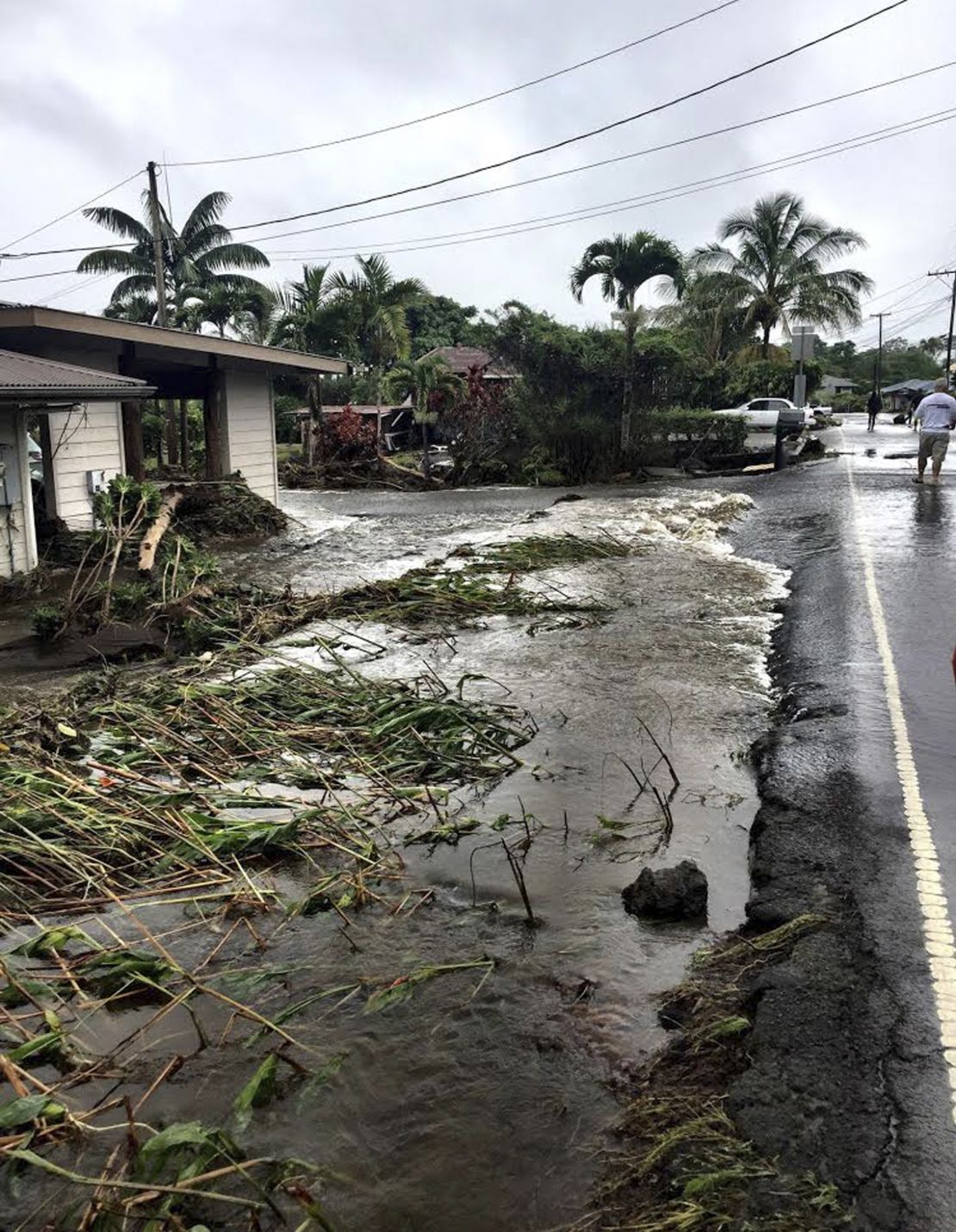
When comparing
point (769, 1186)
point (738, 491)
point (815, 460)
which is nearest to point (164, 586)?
point (769, 1186)

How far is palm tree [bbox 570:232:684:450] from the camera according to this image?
24.3 metres

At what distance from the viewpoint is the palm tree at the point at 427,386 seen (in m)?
26.8

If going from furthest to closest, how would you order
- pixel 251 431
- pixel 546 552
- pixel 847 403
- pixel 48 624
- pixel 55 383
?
pixel 847 403 < pixel 251 431 < pixel 546 552 < pixel 55 383 < pixel 48 624

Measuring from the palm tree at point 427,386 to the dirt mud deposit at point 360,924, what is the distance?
1853 centimetres

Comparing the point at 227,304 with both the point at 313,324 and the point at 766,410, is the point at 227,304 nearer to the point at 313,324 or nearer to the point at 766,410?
the point at 313,324

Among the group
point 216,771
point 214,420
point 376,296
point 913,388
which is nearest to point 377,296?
point 376,296

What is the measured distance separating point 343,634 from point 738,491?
1357cm

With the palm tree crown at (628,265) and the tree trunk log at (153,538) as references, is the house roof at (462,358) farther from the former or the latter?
the tree trunk log at (153,538)

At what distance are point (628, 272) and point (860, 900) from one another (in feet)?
73.6

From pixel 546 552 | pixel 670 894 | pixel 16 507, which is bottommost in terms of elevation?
pixel 670 894

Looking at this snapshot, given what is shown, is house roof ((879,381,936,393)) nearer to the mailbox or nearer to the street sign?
the mailbox

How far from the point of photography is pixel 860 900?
172 inches

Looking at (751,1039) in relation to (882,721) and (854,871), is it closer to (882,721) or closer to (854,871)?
(854,871)

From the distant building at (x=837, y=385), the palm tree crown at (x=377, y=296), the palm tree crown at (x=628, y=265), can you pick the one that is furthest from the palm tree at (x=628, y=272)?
the distant building at (x=837, y=385)
